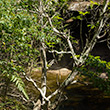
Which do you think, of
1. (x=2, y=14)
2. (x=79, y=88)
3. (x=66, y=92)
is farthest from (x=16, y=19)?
(x=79, y=88)

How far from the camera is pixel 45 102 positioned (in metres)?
3.43

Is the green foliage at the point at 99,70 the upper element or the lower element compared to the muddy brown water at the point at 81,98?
upper

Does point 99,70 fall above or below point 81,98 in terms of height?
above

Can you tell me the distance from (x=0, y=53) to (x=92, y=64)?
5.92ft

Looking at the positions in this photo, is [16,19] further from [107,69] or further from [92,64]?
[107,69]

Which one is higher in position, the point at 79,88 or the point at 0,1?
the point at 0,1

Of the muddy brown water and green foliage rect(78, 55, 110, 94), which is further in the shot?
the muddy brown water

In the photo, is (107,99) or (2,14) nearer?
(2,14)

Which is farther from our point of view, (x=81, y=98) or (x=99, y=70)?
(x=81, y=98)

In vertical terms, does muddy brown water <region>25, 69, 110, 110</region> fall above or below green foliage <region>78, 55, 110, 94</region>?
below

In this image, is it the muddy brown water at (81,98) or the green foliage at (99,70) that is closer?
the green foliage at (99,70)

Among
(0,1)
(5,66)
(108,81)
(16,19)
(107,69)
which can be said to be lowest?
(108,81)

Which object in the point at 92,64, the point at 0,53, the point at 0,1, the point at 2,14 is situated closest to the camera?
the point at 2,14

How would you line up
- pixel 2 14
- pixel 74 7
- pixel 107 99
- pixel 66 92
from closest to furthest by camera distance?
1. pixel 2 14
2. pixel 107 99
3. pixel 66 92
4. pixel 74 7
